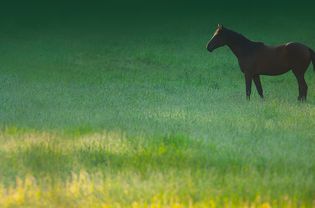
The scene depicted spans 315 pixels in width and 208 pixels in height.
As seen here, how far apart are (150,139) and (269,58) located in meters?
8.18

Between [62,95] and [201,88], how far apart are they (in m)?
4.93

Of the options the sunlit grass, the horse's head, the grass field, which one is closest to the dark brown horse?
the horse's head

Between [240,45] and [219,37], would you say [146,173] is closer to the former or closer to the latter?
[240,45]

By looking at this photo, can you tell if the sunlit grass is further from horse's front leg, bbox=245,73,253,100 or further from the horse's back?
the horse's back

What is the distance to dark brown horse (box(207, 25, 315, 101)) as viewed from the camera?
17.6 m

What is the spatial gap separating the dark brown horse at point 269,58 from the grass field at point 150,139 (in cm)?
66

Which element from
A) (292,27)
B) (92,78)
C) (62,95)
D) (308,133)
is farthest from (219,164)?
(292,27)

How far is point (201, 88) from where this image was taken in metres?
21.3

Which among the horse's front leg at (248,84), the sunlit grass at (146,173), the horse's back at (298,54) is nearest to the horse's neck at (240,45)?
the horse's front leg at (248,84)

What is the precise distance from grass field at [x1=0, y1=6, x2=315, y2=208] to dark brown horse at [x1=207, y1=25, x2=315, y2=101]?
66cm

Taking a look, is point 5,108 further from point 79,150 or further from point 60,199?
point 60,199

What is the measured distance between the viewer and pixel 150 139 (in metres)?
10.6

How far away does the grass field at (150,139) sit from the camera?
7578 millimetres

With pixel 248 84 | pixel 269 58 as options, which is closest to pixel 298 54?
pixel 269 58
